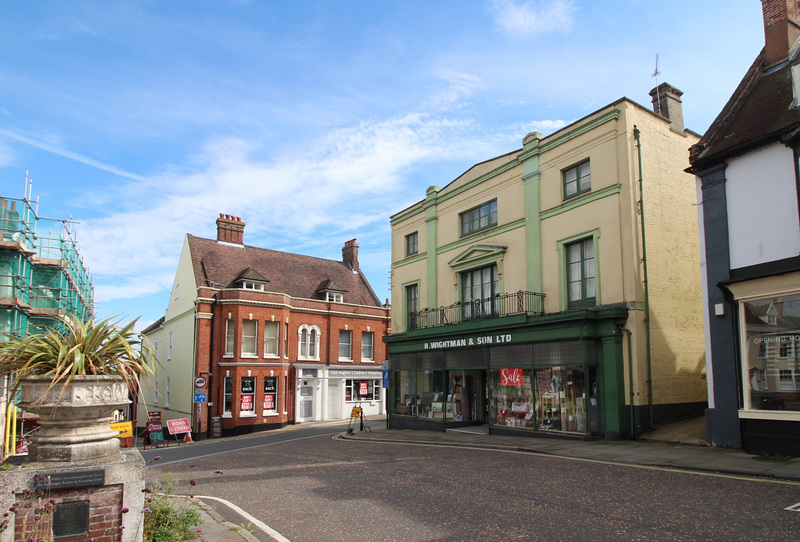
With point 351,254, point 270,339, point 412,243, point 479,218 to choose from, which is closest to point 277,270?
point 270,339

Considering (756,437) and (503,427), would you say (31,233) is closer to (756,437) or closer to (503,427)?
(503,427)

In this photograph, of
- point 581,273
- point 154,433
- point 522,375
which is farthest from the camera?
point 154,433

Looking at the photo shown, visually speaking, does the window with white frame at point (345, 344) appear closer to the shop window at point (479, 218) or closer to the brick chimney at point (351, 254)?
the brick chimney at point (351, 254)

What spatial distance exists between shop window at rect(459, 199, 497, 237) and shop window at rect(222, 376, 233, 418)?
57.1 feet

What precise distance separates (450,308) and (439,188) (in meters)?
5.83

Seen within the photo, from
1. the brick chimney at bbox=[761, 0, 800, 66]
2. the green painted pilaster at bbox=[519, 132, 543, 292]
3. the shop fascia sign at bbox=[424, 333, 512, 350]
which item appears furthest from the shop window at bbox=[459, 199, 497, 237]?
the brick chimney at bbox=[761, 0, 800, 66]

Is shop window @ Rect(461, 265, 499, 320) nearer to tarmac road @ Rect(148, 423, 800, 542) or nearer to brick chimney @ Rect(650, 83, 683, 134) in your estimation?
brick chimney @ Rect(650, 83, 683, 134)

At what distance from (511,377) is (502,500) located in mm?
11315

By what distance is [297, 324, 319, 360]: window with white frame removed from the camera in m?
37.3

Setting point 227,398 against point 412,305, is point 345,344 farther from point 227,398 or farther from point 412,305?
point 412,305

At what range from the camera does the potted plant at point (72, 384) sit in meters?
5.83

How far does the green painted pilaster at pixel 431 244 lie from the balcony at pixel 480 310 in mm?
668

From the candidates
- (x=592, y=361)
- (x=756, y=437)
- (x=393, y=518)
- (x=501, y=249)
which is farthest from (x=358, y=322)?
(x=393, y=518)

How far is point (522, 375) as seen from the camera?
19.8 meters
